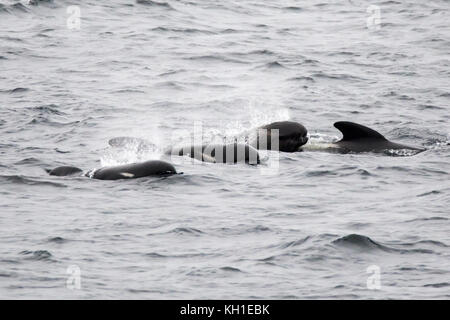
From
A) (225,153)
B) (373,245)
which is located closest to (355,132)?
(225,153)

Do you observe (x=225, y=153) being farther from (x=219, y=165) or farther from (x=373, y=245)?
(x=373, y=245)

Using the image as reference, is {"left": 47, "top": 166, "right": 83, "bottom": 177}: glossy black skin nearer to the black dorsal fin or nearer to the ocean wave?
the black dorsal fin

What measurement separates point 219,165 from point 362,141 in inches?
116

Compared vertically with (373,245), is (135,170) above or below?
above

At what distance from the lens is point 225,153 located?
1861cm

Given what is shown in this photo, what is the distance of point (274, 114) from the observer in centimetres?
2331

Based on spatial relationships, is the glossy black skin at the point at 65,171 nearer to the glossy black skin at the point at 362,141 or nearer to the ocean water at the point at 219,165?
the ocean water at the point at 219,165

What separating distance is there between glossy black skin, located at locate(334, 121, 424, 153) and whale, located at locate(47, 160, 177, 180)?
3.95m

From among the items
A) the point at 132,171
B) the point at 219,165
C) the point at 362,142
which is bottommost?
the point at 219,165

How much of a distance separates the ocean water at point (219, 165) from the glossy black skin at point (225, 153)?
0.34 m

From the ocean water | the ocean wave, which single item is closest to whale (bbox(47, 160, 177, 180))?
the ocean water

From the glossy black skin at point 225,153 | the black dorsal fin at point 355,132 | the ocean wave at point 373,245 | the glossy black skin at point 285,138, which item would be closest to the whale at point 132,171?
the glossy black skin at point 225,153

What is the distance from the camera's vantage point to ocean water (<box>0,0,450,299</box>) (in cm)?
1245

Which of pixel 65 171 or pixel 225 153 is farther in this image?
pixel 225 153
